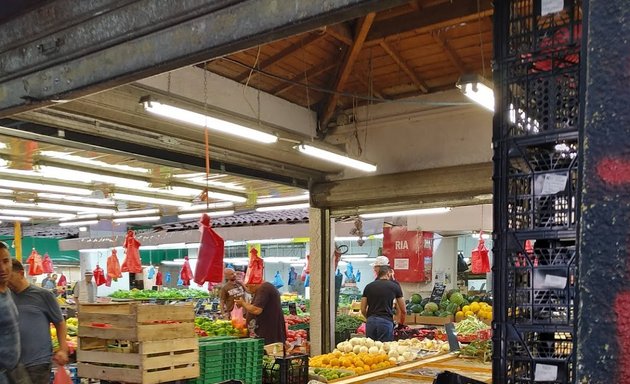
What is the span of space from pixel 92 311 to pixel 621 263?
19.1 feet

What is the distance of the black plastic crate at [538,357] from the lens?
7.01ft

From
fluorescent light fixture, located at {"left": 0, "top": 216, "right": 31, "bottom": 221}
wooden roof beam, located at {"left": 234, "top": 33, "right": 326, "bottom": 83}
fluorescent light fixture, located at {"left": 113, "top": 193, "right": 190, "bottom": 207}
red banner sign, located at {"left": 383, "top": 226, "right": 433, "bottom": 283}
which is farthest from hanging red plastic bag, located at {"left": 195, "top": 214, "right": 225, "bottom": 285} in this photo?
fluorescent light fixture, located at {"left": 0, "top": 216, "right": 31, "bottom": 221}

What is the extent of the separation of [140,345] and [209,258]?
0.92 metres

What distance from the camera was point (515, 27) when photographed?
2.38m

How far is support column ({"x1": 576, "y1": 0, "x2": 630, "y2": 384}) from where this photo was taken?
0.97 metres

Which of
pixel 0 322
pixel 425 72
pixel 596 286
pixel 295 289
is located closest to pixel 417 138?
pixel 425 72

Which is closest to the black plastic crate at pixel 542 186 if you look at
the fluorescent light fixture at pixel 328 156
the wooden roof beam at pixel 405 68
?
the fluorescent light fixture at pixel 328 156

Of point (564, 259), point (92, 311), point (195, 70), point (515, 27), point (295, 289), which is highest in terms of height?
point (195, 70)

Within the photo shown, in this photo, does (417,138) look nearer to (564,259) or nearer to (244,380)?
(244,380)

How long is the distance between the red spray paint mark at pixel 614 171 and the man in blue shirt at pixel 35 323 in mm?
5275

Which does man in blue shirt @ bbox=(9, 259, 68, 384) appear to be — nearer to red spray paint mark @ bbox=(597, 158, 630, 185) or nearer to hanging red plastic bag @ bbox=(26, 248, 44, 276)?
red spray paint mark @ bbox=(597, 158, 630, 185)

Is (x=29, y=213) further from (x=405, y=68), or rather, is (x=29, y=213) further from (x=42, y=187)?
(x=405, y=68)

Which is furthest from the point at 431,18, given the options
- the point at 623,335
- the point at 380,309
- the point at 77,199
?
the point at 77,199

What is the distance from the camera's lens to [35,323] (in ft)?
17.4
